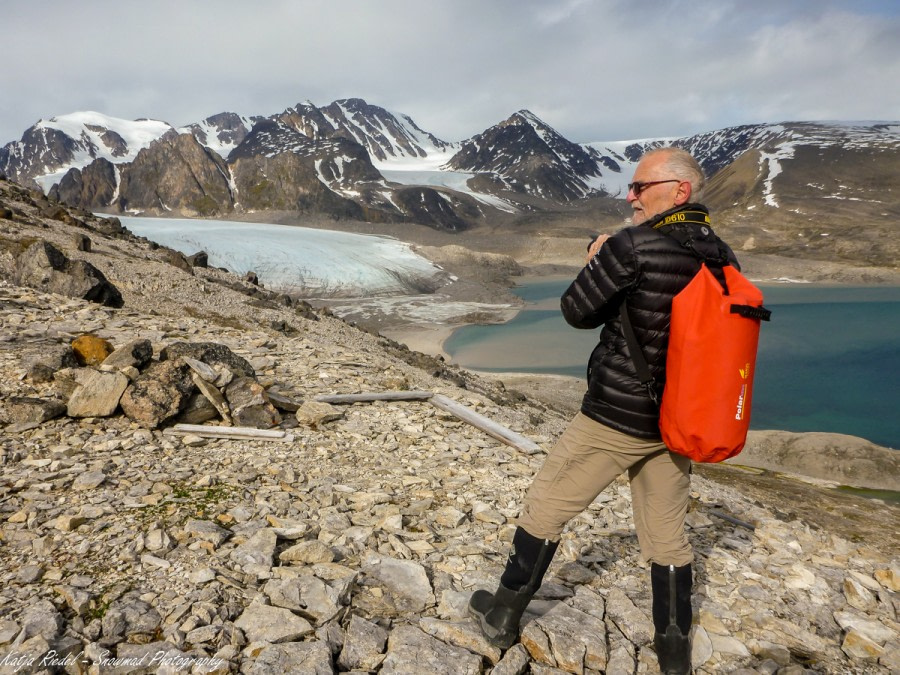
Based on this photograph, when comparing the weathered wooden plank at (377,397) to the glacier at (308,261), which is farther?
the glacier at (308,261)

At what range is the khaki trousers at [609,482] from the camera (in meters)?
3.01

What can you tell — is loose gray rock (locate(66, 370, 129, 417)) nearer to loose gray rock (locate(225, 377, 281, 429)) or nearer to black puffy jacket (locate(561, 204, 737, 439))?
loose gray rock (locate(225, 377, 281, 429))

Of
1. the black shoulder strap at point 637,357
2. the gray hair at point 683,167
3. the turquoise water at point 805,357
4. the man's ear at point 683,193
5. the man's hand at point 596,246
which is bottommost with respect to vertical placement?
the turquoise water at point 805,357

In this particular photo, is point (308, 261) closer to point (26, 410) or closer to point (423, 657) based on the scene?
point (26, 410)

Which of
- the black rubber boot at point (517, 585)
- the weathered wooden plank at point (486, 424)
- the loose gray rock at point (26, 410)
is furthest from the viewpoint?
the weathered wooden plank at point (486, 424)

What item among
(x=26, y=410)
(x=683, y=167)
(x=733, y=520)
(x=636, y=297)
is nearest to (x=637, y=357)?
(x=636, y=297)

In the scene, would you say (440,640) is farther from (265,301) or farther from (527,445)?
(265,301)

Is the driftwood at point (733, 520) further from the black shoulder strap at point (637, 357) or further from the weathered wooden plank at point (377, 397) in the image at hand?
the weathered wooden plank at point (377, 397)

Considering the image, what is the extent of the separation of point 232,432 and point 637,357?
196 inches

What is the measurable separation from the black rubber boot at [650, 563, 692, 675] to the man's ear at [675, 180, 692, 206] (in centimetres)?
Result: 200

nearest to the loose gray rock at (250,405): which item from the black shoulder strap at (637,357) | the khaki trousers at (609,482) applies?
the khaki trousers at (609,482)

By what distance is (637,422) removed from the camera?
9.45ft

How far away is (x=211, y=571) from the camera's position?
12.0 feet

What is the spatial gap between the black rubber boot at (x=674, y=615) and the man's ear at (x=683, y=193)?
2.00 m
